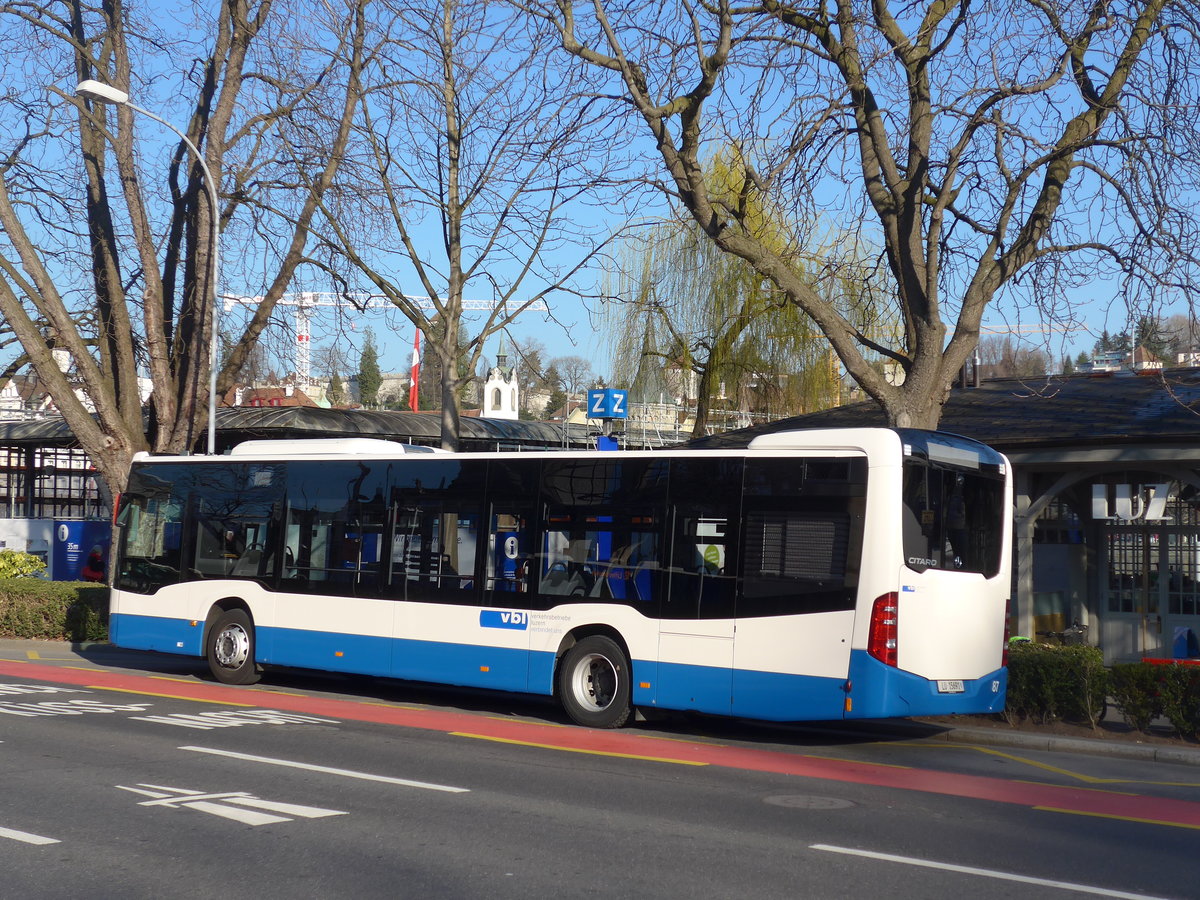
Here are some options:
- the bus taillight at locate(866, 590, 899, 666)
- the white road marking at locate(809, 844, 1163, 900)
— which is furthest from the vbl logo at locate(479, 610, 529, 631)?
the white road marking at locate(809, 844, 1163, 900)

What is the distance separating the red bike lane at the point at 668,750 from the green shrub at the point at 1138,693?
308cm

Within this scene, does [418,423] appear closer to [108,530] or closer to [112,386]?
[108,530]

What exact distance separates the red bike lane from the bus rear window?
201 cm

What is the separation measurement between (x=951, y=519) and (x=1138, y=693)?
2.87 m

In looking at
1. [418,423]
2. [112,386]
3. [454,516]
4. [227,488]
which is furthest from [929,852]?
[418,423]

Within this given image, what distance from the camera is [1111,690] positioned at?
41.7ft

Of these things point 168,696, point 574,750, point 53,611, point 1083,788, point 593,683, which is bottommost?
point 168,696

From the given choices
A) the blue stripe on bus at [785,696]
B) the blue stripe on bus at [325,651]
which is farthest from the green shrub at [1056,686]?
the blue stripe on bus at [325,651]

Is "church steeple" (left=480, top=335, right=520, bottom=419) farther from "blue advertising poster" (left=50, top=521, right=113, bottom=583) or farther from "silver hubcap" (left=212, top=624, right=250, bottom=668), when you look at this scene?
"silver hubcap" (left=212, top=624, right=250, bottom=668)

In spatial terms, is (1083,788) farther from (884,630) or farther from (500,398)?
(500,398)

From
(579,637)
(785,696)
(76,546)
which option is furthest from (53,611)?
→ (785,696)

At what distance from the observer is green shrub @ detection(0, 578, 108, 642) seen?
22234 mm

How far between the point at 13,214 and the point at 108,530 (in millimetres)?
10759

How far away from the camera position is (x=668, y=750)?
38.1 ft
